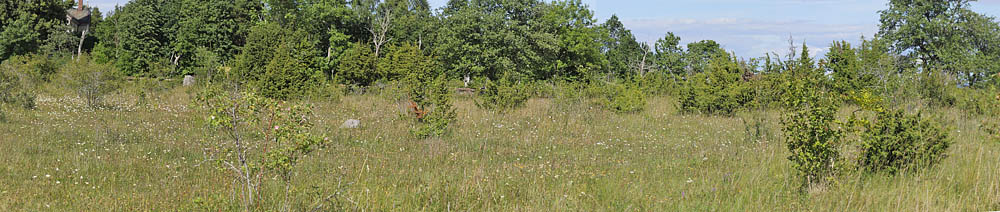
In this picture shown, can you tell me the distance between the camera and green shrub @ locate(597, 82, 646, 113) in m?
14.3

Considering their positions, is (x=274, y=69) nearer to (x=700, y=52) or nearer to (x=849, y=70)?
(x=849, y=70)

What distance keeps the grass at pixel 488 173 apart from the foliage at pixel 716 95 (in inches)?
123

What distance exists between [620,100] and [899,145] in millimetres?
8615

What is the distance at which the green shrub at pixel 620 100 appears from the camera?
14266mm

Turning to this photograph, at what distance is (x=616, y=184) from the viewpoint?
5.57 m

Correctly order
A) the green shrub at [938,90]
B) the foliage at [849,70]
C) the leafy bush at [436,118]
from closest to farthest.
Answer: the leafy bush at [436,118], the green shrub at [938,90], the foliage at [849,70]

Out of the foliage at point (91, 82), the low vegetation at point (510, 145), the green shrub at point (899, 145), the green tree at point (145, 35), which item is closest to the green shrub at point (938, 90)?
the low vegetation at point (510, 145)

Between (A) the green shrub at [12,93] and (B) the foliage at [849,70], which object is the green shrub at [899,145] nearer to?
(B) the foliage at [849,70]

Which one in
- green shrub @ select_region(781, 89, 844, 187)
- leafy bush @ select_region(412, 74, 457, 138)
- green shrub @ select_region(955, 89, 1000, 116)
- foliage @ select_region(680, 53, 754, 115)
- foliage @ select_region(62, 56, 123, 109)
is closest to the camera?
green shrub @ select_region(781, 89, 844, 187)

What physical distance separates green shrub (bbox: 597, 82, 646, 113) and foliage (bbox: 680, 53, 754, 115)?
114cm

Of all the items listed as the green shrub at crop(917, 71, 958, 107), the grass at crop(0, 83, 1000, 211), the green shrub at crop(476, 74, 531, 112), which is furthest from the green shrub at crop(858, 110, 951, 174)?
the green shrub at crop(917, 71, 958, 107)

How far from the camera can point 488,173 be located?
6191mm

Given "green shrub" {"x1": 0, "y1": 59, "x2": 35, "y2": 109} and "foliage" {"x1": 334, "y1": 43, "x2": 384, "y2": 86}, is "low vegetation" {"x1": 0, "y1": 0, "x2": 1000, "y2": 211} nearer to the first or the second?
"green shrub" {"x1": 0, "y1": 59, "x2": 35, "y2": 109}

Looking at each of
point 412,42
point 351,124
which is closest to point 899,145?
point 351,124
